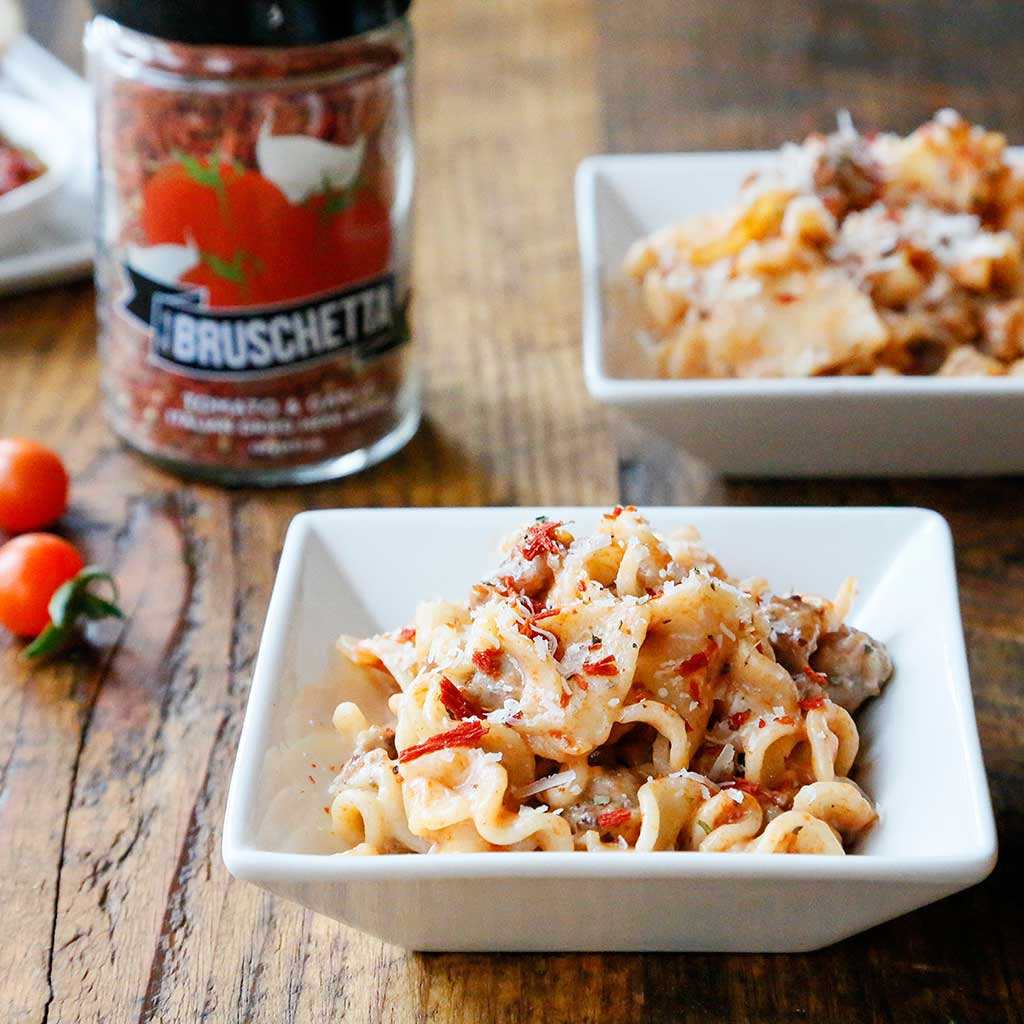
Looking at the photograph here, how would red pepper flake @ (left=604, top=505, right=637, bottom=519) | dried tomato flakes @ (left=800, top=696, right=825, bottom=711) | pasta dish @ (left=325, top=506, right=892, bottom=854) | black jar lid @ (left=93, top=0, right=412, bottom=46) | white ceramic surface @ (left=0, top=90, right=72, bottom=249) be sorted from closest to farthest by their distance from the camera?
1. pasta dish @ (left=325, top=506, right=892, bottom=854)
2. dried tomato flakes @ (left=800, top=696, right=825, bottom=711)
3. red pepper flake @ (left=604, top=505, right=637, bottom=519)
4. black jar lid @ (left=93, top=0, right=412, bottom=46)
5. white ceramic surface @ (left=0, top=90, right=72, bottom=249)

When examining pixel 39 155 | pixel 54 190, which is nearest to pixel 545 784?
pixel 54 190

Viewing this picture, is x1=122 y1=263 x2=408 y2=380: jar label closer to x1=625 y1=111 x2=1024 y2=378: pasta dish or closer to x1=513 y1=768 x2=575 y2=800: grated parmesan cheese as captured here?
x1=625 y1=111 x2=1024 y2=378: pasta dish

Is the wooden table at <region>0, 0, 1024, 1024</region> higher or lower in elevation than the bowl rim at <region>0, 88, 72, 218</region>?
lower

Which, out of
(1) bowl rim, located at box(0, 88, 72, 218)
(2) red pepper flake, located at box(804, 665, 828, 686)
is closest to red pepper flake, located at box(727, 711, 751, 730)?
(2) red pepper flake, located at box(804, 665, 828, 686)

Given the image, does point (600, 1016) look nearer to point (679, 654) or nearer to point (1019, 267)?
point (679, 654)

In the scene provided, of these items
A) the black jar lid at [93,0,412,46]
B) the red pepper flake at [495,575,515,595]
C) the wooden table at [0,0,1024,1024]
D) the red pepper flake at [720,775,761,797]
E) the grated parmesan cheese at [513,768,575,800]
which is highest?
the black jar lid at [93,0,412,46]

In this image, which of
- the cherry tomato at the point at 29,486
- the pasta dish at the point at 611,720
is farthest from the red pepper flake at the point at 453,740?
the cherry tomato at the point at 29,486

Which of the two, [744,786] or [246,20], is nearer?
[744,786]

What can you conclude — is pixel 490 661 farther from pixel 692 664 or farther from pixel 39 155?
pixel 39 155

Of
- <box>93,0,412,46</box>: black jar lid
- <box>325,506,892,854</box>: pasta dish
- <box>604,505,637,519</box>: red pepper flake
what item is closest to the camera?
<box>325,506,892,854</box>: pasta dish
